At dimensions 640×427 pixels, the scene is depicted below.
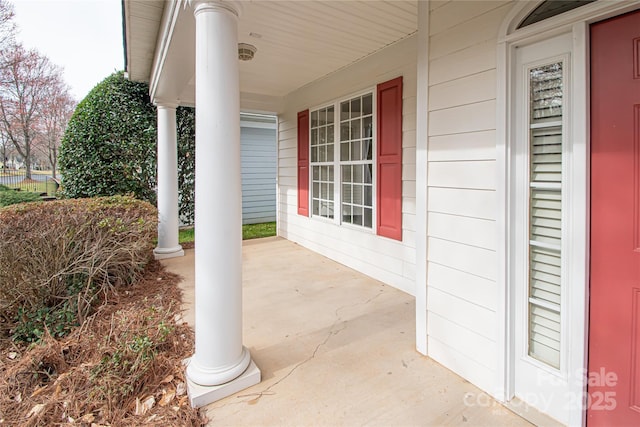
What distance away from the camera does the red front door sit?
1.43 meters

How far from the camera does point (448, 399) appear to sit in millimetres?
1969

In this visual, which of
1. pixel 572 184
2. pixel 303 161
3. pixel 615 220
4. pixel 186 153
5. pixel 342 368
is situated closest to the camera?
pixel 615 220

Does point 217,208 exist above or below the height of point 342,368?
above

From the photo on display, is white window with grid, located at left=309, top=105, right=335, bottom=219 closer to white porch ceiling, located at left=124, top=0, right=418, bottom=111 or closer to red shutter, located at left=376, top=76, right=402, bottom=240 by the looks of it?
white porch ceiling, located at left=124, top=0, right=418, bottom=111

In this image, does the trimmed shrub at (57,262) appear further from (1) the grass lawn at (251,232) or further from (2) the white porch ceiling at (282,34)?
Result: (1) the grass lawn at (251,232)

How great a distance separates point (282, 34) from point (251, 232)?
517 centimetres

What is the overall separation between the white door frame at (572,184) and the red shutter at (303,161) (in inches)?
162

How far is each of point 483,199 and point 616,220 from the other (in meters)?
0.61

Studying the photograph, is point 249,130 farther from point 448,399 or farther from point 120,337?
point 448,399

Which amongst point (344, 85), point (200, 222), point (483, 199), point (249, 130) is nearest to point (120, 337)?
point (200, 222)

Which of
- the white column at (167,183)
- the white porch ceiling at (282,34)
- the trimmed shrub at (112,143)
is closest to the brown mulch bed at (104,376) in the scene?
the white porch ceiling at (282,34)

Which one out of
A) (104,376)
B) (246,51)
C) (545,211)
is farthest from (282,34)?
(104,376)

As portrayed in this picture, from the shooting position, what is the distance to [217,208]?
6.51ft

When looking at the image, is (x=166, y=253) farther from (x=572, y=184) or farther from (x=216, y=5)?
(x=572, y=184)
